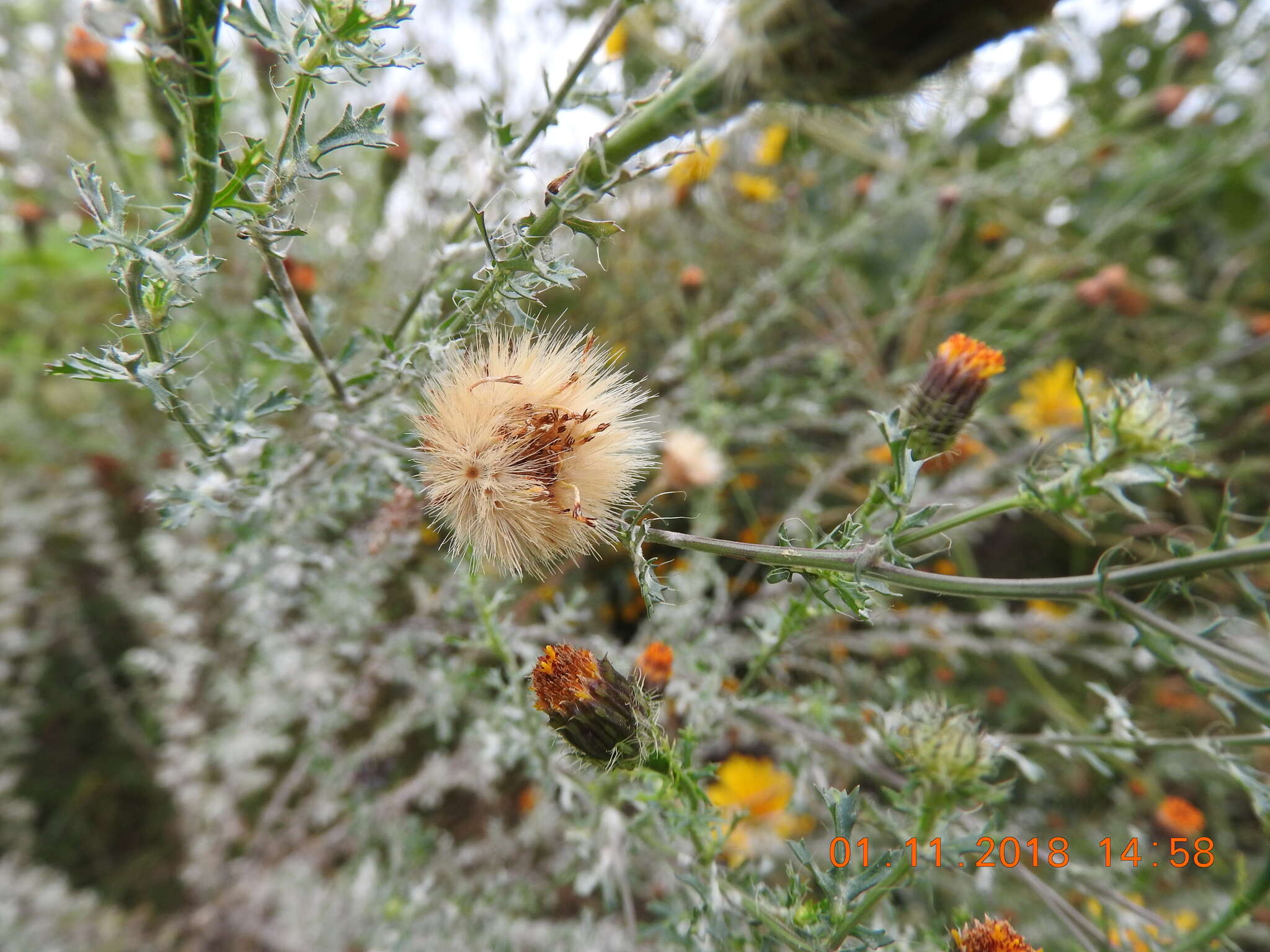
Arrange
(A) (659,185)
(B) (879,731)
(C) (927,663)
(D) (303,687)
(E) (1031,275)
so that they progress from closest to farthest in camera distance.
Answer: (B) (879,731), (D) (303,687), (E) (1031,275), (C) (927,663), (A) (659,185)

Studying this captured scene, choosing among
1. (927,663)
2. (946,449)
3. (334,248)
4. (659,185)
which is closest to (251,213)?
(946,449)

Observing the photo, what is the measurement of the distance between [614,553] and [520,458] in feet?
3.02

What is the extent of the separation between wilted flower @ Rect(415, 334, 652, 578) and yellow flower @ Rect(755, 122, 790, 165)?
1.71 metres

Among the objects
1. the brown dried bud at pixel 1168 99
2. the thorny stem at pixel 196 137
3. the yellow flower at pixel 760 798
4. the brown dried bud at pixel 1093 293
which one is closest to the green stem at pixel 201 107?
the thorny stem at pixel 196 137

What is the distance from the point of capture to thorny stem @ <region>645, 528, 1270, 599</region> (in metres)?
0.42

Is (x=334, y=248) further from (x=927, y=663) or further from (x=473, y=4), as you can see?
(x=927, y=663)

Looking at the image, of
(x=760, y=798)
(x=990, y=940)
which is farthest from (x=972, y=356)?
(x=760, y=798)

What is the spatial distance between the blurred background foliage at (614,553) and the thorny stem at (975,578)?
0.22 m

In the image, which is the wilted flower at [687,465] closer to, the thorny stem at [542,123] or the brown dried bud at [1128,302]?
the thorny stem at [542,123]

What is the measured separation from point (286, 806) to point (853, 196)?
2160 mm

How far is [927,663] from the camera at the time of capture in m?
1.59

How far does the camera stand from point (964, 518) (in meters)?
0.47

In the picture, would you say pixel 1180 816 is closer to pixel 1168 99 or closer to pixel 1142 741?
pixel 1142 741

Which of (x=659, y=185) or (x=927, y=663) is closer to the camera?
(x=927, y=663)
